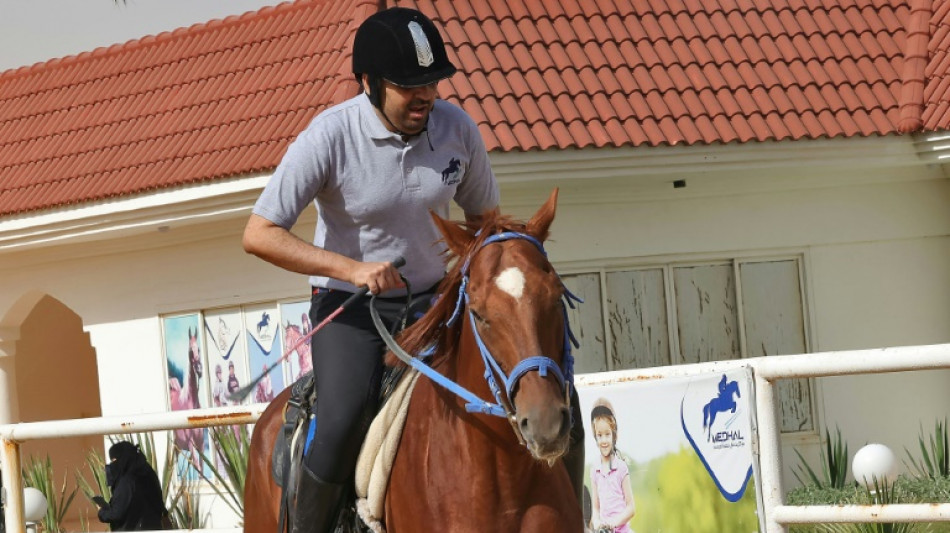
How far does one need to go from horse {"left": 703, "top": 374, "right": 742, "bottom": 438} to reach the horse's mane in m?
2.13

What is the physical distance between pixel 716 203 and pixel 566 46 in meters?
2.16

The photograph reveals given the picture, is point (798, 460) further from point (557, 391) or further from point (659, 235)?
point (557, 391)

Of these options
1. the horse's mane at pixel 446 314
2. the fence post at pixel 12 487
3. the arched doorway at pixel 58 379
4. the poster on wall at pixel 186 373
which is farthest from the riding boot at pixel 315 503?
the arched doorway at pixel 58 379

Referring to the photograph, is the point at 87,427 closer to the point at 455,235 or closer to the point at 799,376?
the point at 799,376

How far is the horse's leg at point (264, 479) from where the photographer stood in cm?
596

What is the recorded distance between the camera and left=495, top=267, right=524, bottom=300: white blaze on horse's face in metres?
4.47

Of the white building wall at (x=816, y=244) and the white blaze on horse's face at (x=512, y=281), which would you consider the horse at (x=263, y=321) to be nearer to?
the white building wall at (x=816, y=244)

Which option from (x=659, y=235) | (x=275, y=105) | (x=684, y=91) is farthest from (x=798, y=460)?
(x=275, y=105)

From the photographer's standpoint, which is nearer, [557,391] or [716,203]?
[557,391]

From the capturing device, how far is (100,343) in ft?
57.1

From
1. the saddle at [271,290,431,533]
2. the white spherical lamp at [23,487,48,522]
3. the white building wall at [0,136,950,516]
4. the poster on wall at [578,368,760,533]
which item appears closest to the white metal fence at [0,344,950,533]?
the poster on wall at [578,368,760,533]

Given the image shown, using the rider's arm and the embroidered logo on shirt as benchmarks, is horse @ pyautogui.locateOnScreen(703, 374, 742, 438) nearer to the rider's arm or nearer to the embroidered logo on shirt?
the embroidered logo on shirt

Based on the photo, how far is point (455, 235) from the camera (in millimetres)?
4801

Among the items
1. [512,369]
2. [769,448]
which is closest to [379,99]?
[512,369]
